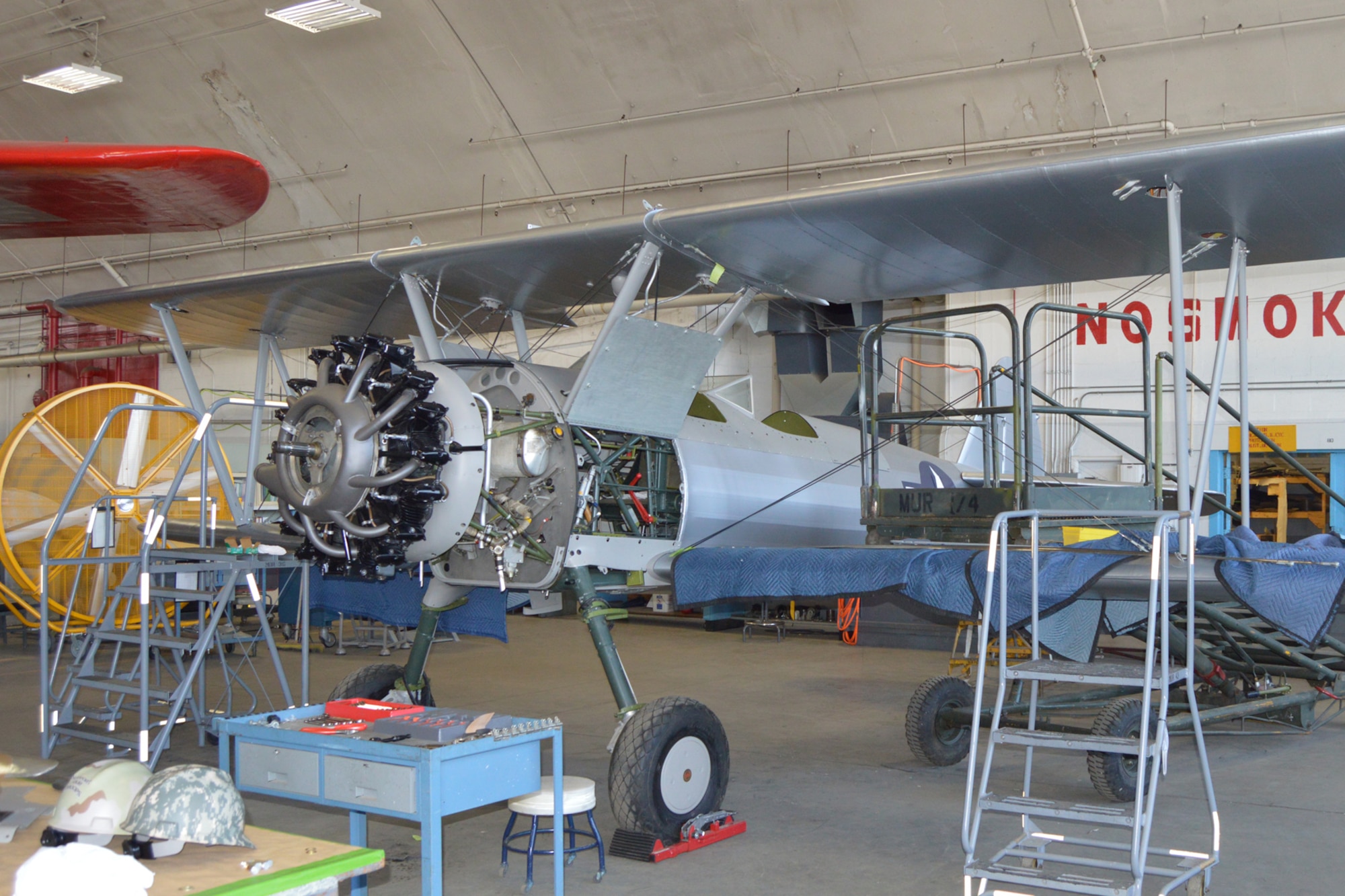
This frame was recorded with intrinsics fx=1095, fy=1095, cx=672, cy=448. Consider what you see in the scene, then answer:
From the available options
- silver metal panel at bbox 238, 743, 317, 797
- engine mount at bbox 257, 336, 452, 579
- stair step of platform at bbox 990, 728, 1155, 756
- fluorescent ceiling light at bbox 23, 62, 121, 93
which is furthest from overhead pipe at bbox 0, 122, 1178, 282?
silver metal panel at bbox 238, 743, 317, 797

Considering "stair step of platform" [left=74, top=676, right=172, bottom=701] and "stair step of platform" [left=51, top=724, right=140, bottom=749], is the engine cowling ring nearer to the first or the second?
"stair step of platform" [left=74, top=676, right=172, bottom=701]

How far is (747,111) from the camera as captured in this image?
13.2 meters

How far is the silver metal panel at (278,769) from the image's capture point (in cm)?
377

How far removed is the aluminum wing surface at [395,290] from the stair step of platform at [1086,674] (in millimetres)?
2891

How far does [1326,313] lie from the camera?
1330cm

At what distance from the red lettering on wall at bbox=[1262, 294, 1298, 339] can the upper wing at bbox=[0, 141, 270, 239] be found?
44.2 ft

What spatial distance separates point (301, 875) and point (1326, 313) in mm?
14296

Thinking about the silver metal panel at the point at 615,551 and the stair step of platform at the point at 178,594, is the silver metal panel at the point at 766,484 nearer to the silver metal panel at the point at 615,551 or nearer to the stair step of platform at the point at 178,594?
the silver metal panel at the point at 615,551

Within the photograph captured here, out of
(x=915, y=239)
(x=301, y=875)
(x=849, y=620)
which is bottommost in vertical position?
(x=849, y=620)

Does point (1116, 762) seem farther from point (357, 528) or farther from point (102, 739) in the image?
point (102, 739)

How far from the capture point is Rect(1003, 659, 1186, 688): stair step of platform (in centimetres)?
396

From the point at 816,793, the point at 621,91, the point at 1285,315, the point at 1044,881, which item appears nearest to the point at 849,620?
the point at 1285,315

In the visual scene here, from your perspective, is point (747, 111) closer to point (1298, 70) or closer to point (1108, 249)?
point (1298, 70)

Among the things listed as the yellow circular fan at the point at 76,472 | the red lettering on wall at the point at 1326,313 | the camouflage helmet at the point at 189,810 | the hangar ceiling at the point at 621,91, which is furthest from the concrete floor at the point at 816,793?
the red lettering on wall at the point at 1326,313
